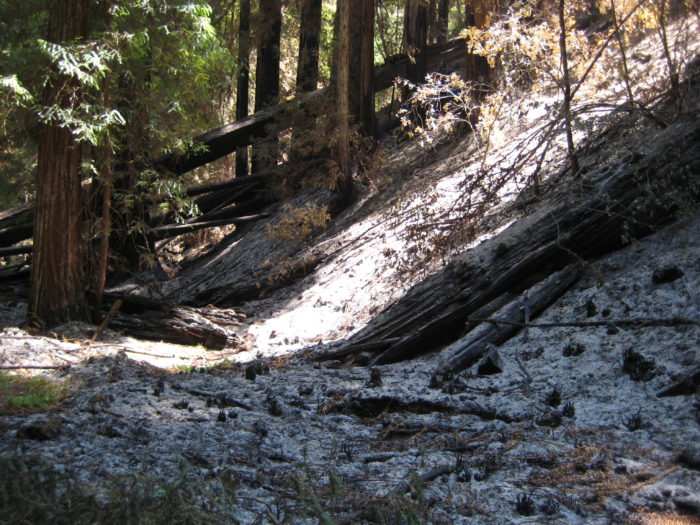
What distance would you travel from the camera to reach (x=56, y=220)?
852cm

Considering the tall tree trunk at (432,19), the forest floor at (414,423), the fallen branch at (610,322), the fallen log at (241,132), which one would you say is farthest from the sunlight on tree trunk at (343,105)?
the tall tree trunk at (432,19)

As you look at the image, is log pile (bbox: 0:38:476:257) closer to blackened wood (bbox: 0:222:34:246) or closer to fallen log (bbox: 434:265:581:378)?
blackened wood (bbox: 0:222:34:246)

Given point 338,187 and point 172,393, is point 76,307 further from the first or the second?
point 338,187

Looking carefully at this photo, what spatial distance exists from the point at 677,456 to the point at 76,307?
7.80m

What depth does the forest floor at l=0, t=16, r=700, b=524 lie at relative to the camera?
120 inches

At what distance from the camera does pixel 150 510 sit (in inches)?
108

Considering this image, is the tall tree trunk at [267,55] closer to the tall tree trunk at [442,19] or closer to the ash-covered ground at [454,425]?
the tall tree trunk at [442,19]

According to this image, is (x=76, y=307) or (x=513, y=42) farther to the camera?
(x=513, y=42)

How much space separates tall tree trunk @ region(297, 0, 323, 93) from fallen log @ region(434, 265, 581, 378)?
10.5 metres

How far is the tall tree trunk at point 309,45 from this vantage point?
616 inches

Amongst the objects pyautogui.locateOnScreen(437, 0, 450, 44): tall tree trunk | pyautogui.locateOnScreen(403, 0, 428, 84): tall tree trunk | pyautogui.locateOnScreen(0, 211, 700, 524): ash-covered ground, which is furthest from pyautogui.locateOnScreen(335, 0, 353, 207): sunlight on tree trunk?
pyautogui.locateOnScreen(437, 0, 450, 44): tall tree trunk

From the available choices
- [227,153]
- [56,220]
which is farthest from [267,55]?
[56,220]

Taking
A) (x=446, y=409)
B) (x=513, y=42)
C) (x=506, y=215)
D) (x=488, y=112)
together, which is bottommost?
(x=446, y=409)

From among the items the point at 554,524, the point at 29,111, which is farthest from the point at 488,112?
the point at 554,524
